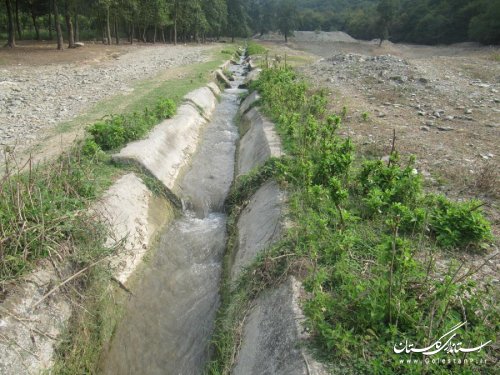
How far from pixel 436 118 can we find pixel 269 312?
10.5 metres

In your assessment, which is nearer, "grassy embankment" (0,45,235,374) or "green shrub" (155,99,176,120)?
"grassy embankment" (0,45,235,374)

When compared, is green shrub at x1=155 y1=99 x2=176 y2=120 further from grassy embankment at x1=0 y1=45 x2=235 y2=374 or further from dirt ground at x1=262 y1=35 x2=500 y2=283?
dirt ground at x1=262 y1=35 x2=500 y2=283

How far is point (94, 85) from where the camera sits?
19.8 m

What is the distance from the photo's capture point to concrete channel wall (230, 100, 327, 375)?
14.2ft

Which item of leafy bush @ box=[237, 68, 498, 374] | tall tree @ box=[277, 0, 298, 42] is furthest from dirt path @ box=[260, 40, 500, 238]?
tall tree @ box=[277, 0, 298, 42]

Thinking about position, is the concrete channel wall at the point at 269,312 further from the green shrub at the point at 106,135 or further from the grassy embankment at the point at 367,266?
the green shrub at the point at 106,135

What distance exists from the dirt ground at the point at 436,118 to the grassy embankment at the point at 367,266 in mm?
673

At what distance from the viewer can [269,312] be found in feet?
16.9

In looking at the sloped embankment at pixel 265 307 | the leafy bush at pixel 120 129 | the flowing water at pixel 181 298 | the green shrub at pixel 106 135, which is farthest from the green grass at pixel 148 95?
the sloped embankment at pixel 265 307

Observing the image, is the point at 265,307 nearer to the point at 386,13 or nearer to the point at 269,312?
the point at 269,312

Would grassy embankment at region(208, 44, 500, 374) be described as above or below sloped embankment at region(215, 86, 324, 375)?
above

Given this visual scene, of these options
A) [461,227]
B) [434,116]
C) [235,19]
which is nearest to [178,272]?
[461,227]

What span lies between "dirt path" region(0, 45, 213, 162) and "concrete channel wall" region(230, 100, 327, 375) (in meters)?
4.67

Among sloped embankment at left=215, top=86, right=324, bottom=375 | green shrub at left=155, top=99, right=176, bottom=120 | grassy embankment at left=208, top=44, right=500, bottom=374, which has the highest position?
green shrub at left=155, top=99, right=176, bottom=120
